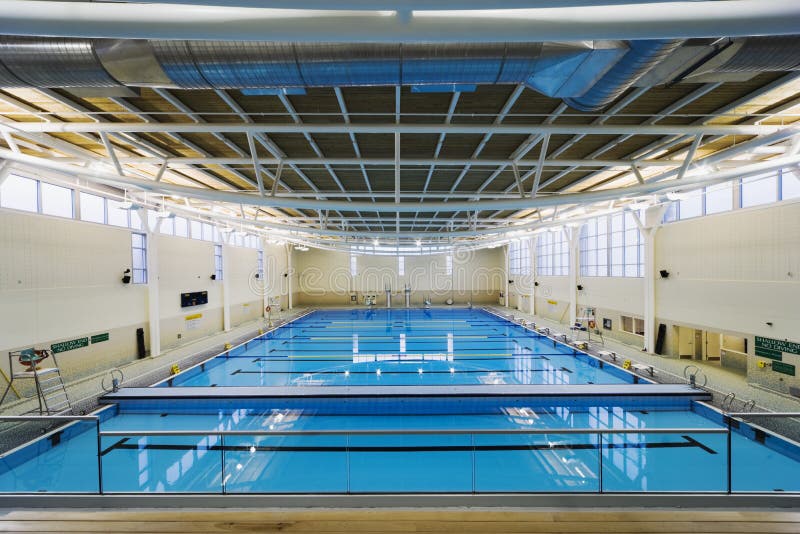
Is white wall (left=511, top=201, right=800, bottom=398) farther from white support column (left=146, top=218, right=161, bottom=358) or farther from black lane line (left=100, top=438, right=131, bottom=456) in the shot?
white support column (left=146, top=218, right=161, bottom=358)

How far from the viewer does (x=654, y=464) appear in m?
5.27

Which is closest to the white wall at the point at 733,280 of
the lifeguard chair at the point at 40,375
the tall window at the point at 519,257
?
the tall window at the point at 519,257

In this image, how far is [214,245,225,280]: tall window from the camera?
1594 cm

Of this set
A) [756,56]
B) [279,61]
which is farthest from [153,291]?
[756,56]

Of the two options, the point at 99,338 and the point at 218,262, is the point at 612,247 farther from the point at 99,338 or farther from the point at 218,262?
the point at 99,338

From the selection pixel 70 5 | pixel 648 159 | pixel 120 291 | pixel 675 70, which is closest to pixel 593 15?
pixel 675 70

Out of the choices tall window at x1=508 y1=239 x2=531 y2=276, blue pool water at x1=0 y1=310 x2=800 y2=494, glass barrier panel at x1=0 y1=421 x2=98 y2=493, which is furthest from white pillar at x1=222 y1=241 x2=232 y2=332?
tall window at x1=508 y1=239 x2=531 y2=276

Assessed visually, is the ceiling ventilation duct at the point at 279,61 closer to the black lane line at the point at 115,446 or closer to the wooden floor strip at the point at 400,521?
the wooden floor strip at the point at 400,521

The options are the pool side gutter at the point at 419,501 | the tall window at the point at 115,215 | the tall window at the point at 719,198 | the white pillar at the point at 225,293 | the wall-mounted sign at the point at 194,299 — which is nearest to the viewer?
the pool side gutter at the point at 419,501

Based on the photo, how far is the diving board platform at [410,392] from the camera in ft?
24.6

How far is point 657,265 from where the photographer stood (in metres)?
11.2

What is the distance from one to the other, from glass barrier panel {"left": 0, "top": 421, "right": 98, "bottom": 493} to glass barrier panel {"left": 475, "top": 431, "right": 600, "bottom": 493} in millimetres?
5913

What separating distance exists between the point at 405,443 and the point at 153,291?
10.7 meters

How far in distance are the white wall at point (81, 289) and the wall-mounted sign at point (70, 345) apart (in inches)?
Answer: 4.3
